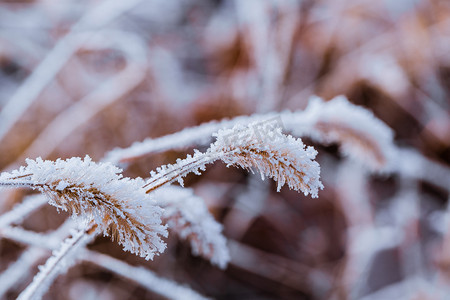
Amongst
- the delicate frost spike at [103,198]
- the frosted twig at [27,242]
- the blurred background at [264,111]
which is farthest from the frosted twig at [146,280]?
the blurred background at [264,111]

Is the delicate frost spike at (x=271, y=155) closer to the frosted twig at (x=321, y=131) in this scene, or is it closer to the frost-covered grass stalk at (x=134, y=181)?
the frost-covered grass stalk at (x=134, y=181)

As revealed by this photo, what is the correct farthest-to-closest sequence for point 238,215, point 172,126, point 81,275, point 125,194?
1. point 172,126
2. point 238,215
3. point 81,275
4. point 125,194

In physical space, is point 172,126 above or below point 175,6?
below

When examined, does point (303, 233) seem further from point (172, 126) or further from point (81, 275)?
point (81, 275)

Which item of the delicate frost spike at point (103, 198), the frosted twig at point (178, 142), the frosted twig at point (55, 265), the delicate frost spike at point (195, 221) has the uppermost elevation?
the frosted twig at point (178, 142)

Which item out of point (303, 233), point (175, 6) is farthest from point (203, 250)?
point (175, 6)

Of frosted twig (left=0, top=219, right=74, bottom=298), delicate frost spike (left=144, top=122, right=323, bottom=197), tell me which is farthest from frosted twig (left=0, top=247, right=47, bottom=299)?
delicate frost spike (left=144, top=122, right=323, bottom=197)

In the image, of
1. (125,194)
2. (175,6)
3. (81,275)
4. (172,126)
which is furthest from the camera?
(175,6)
